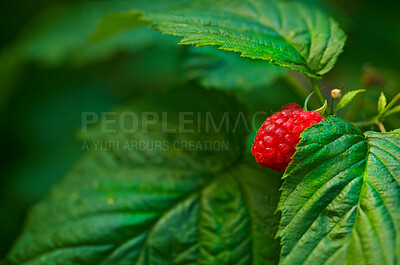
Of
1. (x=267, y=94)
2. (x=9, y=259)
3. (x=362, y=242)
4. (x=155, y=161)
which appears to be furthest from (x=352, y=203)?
(x=267, y=94)

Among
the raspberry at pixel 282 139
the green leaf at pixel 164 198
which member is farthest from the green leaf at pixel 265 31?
the green leaf at pixel 164 198

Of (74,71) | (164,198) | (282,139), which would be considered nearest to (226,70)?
(164,198)

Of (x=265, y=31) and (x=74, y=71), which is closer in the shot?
(x=265, y=31)

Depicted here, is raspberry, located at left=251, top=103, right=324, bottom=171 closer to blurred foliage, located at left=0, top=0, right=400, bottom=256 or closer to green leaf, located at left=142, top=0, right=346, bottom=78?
green leaf, located at left=142, top=0, right=346, bottom=78

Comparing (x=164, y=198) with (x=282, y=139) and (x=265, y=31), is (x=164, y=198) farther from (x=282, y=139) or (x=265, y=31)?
(x=265, y=31)

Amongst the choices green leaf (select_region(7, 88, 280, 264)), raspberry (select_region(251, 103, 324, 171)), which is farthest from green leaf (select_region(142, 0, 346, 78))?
green leaf (select_region(7, 88, 280, 264))
